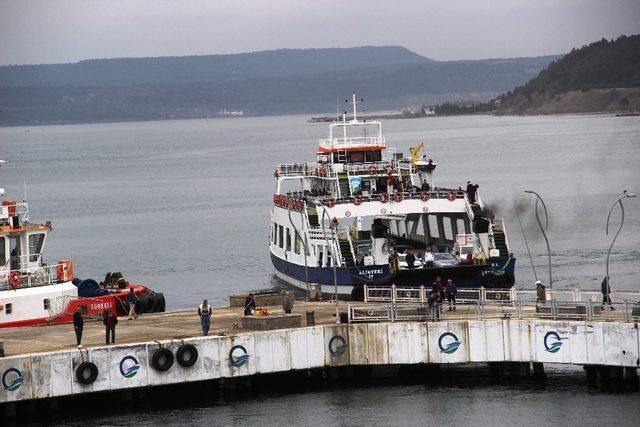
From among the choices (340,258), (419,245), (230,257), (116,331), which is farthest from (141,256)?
(116,331)

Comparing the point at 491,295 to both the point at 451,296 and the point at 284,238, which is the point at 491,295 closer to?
the point at 451,296

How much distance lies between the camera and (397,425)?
39750 mm

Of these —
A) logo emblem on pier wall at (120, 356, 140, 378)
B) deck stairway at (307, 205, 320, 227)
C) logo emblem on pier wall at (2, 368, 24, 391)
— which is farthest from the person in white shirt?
logo emblem on pier wall at (2, 368, 24, 391)

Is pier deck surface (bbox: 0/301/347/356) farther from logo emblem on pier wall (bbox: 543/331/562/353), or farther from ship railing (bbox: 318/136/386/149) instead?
ship railing (bbox: 318/136/386/149)

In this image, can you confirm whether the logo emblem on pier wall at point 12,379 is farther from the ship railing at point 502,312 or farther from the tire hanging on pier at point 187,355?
the ship railing at point 502,312

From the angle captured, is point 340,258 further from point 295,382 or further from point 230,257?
point 230,257

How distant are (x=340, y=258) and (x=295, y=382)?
672 inches

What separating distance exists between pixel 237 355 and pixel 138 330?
4026 millimetres

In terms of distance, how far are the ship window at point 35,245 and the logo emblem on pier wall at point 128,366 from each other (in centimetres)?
1067

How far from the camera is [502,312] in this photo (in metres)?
43.8

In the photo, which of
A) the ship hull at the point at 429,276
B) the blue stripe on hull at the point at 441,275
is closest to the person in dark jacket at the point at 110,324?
the ship hull at the point at 429,276

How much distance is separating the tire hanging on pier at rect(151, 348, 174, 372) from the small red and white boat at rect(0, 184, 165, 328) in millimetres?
6959

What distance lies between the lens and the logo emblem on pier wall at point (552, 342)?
42.0 m

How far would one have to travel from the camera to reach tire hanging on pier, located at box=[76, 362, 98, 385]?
131 feet
